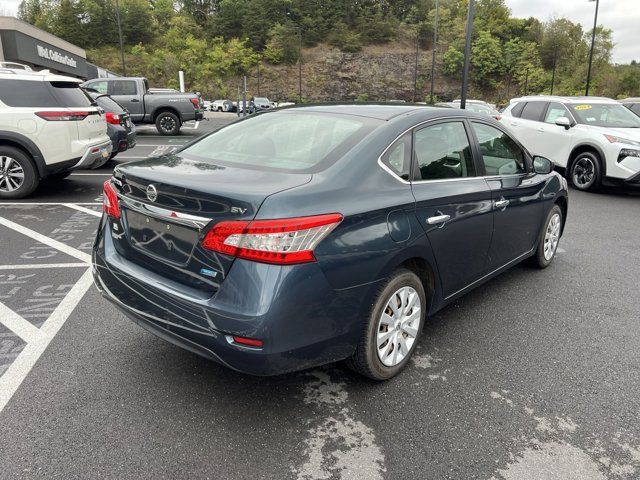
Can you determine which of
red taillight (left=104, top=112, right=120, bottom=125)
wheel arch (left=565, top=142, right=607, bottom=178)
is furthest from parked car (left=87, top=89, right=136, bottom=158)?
wheel arch (left=565, top=142, right=607, bottom=178)

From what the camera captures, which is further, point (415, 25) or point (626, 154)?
point (415, 25)

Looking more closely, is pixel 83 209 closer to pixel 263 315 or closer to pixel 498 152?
pixel 498 152

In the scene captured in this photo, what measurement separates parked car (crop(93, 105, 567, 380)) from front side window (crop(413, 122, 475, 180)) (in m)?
0.01

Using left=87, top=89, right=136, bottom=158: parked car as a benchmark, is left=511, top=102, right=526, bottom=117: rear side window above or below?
above

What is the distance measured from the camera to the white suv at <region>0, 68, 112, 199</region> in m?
7.24

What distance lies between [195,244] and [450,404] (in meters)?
1.63

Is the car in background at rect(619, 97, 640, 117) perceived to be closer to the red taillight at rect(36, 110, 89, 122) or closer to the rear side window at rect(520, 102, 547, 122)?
the rear side window at rect(520, 102, 547, 122)

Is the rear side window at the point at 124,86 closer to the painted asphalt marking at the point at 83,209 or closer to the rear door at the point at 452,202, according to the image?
the painted asphalt marking at the point at 83,209

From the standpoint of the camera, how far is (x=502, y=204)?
3.75 metres

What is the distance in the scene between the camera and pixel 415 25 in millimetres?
100188

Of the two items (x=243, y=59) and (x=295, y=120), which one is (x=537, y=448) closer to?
(x=295, y=120)

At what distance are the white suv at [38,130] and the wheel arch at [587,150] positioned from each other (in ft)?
28.7

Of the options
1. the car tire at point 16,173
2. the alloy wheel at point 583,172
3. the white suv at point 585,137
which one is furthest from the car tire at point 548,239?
the car tire at point 16,173

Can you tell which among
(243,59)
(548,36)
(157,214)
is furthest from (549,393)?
(548,36)
